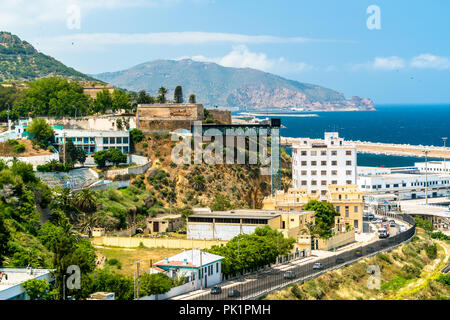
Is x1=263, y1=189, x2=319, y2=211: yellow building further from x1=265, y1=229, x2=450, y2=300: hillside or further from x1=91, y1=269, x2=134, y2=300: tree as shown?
x1=91, y1=269, x2=134, y2=300: tree

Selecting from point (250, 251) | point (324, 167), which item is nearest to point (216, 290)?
point (250, 251)

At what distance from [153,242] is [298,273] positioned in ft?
45.2

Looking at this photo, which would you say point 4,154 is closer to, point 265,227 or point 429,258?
point 265,227

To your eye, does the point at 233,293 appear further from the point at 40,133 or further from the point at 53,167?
the point at 40,133

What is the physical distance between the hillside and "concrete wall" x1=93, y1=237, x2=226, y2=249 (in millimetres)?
10994

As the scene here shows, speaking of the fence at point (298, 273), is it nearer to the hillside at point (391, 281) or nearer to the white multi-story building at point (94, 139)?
the hillside at point (391, 281)

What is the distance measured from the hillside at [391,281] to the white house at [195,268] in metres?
4.51

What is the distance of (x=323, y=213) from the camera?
69.1m

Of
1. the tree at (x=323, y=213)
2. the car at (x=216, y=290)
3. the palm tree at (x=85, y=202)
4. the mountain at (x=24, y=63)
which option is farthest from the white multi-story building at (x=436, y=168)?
the car at (x=216, y=290)

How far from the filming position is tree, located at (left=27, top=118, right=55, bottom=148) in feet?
276

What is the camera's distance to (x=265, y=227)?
200 feet
